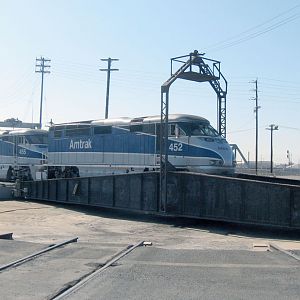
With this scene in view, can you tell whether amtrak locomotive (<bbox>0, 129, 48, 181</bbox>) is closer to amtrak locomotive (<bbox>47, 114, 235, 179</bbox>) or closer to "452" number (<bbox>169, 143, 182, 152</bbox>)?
amtrak locomotive (<bbox>47, 114, 235, 179</bbox>)

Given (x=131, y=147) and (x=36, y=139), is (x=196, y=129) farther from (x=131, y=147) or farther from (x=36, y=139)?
(x=36, y=139)

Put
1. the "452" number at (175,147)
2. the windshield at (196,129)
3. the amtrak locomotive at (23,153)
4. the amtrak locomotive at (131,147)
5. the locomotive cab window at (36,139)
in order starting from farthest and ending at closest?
the locomotive cab window at (36,139) < the amtrak locomotive at (23,153) < the windshield at (196,129) < the "452" number at (175,147) < the amtrak locomotive at (131,147)

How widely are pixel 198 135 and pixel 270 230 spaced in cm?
653

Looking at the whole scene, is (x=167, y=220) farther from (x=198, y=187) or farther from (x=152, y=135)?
(x=152, y=135)

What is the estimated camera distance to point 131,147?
2591cm

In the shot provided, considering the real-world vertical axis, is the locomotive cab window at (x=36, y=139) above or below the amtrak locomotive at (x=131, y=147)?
above

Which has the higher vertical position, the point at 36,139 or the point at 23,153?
the point at 36,139

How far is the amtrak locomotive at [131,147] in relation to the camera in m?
23.3

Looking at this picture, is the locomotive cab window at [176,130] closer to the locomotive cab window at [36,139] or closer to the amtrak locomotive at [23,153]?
the amtrak locomotive at [23,153]

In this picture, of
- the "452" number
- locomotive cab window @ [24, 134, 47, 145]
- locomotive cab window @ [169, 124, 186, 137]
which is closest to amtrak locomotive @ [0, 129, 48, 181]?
locomotive cab window @ [24, 134, 47, 145]

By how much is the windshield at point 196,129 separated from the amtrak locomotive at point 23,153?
12.9 meters

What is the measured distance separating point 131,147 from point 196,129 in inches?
153

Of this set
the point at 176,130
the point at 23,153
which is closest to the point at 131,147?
the point at 176,130

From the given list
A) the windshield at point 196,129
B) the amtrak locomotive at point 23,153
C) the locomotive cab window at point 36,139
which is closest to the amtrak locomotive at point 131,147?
the windshield at point 196,129
